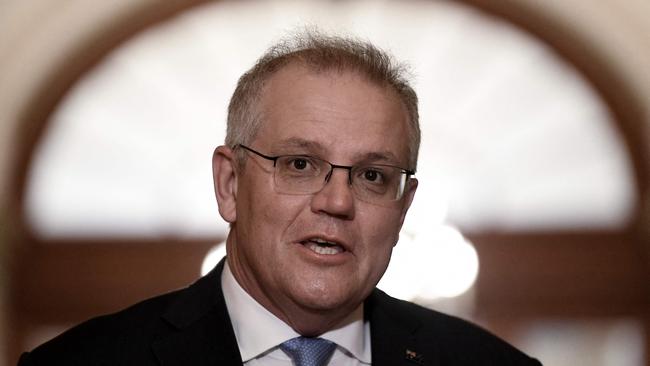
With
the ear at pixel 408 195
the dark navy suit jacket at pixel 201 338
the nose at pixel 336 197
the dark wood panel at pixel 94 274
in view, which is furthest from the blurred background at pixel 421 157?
the nose at pixel 336 197

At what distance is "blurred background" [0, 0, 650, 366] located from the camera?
Result: 565 centimetres

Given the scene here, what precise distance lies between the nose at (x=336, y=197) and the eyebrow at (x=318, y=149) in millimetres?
57

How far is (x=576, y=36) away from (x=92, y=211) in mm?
2689

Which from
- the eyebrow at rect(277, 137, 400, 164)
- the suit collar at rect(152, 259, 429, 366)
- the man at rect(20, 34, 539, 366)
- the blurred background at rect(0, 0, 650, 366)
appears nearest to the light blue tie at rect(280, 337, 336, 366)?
the man at rect(20, 34, 539, 366)

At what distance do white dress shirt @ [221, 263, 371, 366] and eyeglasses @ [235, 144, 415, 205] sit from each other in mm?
→ 338

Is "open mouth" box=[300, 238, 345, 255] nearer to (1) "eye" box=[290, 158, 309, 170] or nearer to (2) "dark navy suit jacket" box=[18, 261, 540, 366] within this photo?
(1) "eye" box=[290, 158, 309, 170]

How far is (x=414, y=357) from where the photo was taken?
294 centimetres

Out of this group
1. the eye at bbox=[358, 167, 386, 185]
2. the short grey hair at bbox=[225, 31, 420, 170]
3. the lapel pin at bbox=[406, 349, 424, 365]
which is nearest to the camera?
the eye at bbox=[358, 167, 386, 185]

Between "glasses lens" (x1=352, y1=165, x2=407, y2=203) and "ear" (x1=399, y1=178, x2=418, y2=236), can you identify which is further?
"ear" (x1=399, y1=178, x2=418, y2=236)

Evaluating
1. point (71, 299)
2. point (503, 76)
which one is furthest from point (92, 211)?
point (503, 76)

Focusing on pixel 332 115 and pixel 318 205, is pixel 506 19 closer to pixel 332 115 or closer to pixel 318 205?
pixel 332 115

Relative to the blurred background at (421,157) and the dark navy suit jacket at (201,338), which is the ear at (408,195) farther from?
the blurred background at (421,157)

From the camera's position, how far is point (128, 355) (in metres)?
2.71

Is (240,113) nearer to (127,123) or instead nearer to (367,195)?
(367,195)
